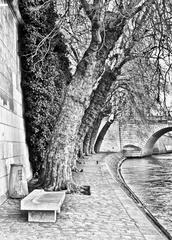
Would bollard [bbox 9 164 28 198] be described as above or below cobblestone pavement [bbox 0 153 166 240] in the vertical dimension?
above

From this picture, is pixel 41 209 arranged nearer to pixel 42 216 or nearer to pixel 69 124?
pixel 42 216

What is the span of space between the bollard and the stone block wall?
0.11 m

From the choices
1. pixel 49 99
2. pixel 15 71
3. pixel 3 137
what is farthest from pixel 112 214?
pixel 49 99

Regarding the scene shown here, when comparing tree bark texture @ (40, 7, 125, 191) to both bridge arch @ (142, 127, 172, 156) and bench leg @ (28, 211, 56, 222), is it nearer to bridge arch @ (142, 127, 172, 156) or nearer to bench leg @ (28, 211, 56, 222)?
bench leg @ (28, 211, 56, 222)

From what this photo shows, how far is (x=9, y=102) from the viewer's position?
7949mm

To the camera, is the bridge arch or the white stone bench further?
the bridge arch

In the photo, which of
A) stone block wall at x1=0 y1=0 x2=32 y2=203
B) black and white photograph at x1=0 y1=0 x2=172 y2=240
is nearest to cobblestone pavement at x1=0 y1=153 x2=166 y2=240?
black and white photograph at x1=0 y1=0 x2=172 y2=240

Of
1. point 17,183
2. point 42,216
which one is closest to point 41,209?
point 42,216

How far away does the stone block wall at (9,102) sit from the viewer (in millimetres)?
7203

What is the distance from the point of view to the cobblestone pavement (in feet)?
14.9

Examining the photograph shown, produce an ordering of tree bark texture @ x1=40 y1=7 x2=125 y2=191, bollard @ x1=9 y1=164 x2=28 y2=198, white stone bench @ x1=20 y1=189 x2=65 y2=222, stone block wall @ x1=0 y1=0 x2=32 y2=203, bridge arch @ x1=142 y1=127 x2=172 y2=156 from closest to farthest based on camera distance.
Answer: white stone bench @ x1=20 y1=189 x2=65 y2=222 < stone block wall @ x1=0 y1=0 x2=32 y2=203 < bollard @ x1=9 y1=164 x2=28 y2=198 < tree bark texture @ x1=40 y1=7 x2=125 y2=191 < bridge arch @ x1=142 y1=127 x2=172 y2=156

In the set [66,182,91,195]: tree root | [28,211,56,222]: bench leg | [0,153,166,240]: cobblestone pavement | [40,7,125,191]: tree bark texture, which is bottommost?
[0,153,166,240]: cobblestone pavement

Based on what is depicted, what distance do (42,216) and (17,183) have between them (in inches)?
89.2

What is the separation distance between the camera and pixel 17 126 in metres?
8.95
